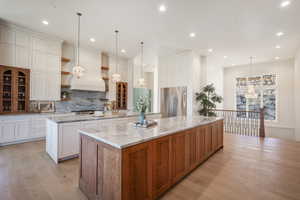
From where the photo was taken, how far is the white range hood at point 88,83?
5.31 meters

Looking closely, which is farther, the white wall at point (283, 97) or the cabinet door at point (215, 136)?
the white wall at point (283, 97)

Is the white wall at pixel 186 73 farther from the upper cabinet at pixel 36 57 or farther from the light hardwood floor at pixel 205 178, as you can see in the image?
the upper cabinet at pixel 36 57

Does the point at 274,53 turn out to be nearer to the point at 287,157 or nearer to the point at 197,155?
the point at 287,157

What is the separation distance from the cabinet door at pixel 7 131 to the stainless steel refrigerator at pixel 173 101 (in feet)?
17.4

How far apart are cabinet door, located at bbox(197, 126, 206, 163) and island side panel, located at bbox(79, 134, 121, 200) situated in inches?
72.8

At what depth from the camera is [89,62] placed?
578 cm

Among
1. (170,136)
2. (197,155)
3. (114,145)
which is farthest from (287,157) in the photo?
(114,145)

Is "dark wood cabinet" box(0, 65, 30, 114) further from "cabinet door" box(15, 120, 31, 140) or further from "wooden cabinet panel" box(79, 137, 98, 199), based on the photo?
"wooden cabinet panel" box(79, 137, 98, 199)

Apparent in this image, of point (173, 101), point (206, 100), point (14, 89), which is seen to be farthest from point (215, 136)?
point (14, 89)

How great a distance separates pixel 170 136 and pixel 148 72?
9.15 metres

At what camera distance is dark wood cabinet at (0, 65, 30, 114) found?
4012 mm

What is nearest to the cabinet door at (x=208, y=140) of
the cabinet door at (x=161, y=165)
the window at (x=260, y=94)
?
the cabinet door at (x=161, y=165)

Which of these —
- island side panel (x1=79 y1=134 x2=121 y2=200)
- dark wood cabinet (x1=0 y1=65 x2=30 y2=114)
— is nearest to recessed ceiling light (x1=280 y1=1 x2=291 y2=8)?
island side panel (x1=79 y1=134 x2=121 y2=200)

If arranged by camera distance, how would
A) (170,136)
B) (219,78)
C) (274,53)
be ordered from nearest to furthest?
(170,136), (274,53), (219,78)
